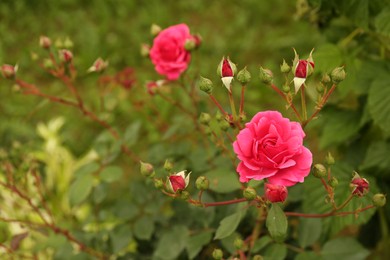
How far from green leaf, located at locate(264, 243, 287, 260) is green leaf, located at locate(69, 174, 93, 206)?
474 millimetres

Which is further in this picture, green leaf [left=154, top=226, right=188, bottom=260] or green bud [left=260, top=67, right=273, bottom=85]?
green leaf [left=154, top=226, right=188, bottom=260]

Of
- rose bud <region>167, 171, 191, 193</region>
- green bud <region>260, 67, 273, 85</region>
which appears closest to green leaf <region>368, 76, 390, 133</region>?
green bud <region>260, 67, 273, 85</region>

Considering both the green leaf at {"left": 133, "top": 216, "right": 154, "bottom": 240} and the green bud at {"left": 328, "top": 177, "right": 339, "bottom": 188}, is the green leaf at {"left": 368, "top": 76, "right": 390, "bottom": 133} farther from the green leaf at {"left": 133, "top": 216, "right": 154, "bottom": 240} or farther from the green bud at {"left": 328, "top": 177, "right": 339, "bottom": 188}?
the green leaf at {"left": 133, "top": 216, "right": 154, "bottom": 240}

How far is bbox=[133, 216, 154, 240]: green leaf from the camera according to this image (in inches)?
53.1

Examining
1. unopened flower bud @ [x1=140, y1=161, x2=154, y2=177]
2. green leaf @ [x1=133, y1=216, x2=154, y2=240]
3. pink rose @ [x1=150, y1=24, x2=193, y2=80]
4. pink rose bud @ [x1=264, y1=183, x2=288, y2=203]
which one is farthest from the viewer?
green leaf @ [x1=133, y1=216, x2=154, y2=240]

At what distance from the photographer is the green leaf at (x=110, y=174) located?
135cm

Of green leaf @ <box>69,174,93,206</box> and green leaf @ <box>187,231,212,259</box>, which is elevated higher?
green leaf @ <box>69,174,93,206</box>

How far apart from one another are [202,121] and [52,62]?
0.44m

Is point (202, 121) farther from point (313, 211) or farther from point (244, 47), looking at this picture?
point (244, 47)

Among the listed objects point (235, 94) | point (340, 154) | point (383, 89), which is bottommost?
point (235, 94)

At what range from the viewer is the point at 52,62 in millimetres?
1312

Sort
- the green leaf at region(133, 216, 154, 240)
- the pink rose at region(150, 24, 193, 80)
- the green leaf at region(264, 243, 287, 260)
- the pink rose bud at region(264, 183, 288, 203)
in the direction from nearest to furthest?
the pink rose bud at region(264, 183, 288, 203) → the green leaf at region(264, 243, 287, 260) → the pink rose at region(150, 24, 193, 80) → the green leaf at region(133, 216, 154, 240)

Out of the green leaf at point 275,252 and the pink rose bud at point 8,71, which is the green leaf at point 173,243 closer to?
the green leaf at point 275,252

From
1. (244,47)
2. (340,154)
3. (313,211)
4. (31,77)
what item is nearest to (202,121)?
(313,211)
